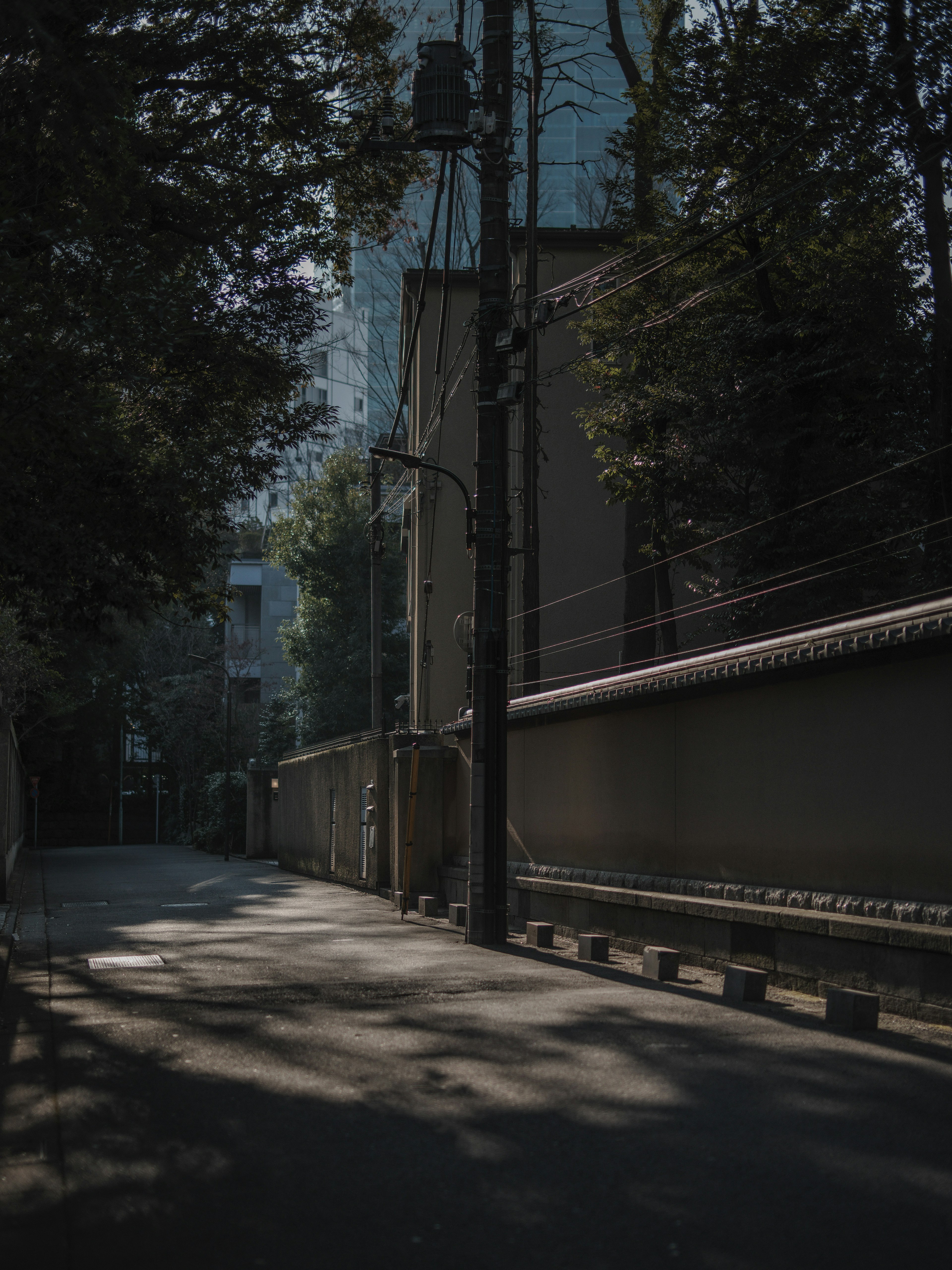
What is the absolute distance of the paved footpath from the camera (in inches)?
169

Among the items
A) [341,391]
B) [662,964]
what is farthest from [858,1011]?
[341,391]

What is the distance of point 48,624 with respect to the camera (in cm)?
1208

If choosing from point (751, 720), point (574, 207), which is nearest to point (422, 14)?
point (574, 207)

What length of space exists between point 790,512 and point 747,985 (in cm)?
856

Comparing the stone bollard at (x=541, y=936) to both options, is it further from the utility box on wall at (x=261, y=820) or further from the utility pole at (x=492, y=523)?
the utility box on wall at (x=261, y=820)

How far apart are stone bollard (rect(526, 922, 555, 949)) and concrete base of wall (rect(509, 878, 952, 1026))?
1.97ft

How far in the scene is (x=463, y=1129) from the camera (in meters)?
5.53

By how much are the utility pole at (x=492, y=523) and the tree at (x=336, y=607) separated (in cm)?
3128

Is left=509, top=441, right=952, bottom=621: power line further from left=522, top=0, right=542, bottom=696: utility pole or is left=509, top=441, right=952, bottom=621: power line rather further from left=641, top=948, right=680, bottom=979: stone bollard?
left=641, top=948, right=680, bottom=979: stone bollard

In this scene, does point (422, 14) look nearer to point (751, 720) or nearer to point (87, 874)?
point (87, 874)

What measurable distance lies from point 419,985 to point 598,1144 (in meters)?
4.52

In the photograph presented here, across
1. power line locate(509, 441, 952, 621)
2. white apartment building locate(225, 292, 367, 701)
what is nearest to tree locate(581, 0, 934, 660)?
power line locate(509, 441, 952, 621)

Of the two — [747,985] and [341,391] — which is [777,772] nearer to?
[747,985]

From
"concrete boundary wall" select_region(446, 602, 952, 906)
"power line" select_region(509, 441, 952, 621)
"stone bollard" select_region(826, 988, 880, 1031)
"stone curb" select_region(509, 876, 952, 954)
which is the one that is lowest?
"stone bollard" select_region(826, 988, 880, 1031)
